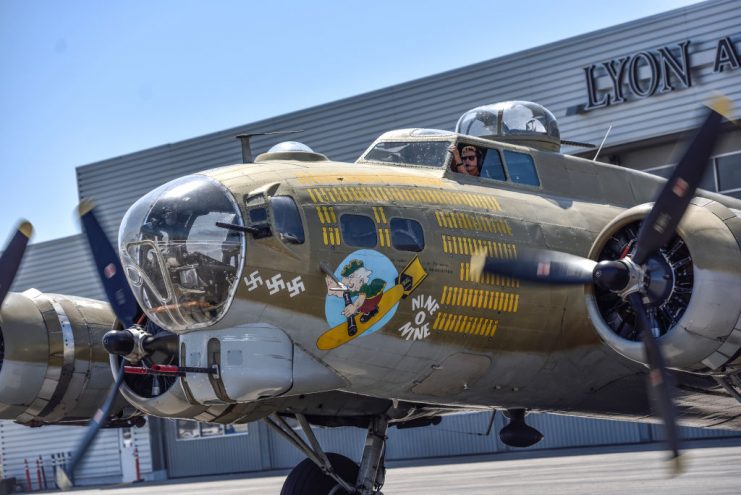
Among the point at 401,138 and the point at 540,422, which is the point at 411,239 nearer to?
the point at 401,138

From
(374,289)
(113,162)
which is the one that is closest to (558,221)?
(374,289)

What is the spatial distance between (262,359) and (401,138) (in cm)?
340

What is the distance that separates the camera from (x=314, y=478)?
1170 cm

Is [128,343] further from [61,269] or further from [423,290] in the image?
[61,269]

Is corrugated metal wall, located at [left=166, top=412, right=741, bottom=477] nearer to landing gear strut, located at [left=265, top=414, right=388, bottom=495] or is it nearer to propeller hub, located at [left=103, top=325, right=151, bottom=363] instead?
landing gear strut, located at [left=265, top=414, right=388, bottom=495]

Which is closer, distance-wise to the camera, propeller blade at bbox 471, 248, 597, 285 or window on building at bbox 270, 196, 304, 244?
window on building at bbox 270, 196, 304, 244

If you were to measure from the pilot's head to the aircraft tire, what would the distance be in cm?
356

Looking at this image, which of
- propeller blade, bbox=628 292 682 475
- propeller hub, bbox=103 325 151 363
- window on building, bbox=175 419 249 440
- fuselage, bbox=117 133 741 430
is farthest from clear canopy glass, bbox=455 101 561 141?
window on building, bbox=175 419 249 440

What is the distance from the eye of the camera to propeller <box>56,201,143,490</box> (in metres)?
10.0

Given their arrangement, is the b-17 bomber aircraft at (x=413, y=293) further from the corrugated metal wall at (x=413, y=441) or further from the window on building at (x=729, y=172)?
the window on building at (x=729, y=172)

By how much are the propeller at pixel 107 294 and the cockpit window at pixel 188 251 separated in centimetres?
87

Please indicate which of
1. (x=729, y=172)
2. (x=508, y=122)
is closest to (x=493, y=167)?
(x=508, y=122)

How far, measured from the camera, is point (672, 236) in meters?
9.72

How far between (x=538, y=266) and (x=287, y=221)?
2520mm
